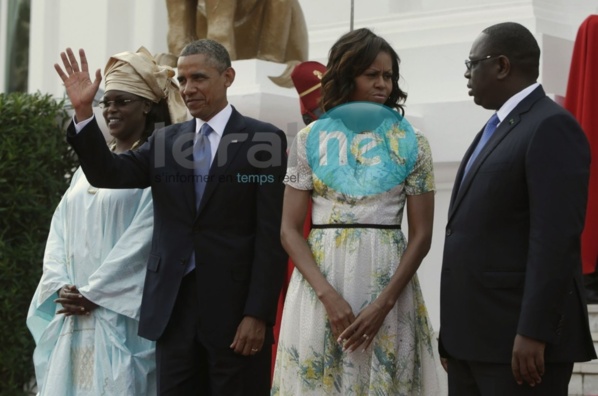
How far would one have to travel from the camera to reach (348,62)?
488 cm

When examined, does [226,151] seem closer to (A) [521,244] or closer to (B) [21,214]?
(A) [521,244]

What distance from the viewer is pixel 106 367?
5.42 metres

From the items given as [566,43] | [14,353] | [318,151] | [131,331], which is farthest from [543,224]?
[14,353]

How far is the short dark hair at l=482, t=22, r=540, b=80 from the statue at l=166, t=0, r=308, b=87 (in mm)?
3412

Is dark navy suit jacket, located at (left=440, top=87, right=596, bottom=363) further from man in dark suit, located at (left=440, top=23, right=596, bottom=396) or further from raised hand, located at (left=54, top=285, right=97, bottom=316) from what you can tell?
raised hand, located at (left=54, top=285, right=97, bottom=316)

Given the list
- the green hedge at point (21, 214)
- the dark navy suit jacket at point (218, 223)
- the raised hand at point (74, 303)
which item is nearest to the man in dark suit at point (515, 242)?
the dark navy suit jacket at point (218, 223)

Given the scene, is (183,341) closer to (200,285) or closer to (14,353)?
(200,285)

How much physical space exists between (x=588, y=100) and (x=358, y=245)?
2571mm

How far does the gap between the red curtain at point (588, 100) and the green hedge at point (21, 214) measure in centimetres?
308

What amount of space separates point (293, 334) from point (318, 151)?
0.66 meters

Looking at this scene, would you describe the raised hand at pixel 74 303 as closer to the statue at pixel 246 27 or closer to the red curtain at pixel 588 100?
the red curtain at pixel 588 100

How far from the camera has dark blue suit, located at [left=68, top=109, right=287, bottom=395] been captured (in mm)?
5047

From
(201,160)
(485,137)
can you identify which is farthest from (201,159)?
(485,137)

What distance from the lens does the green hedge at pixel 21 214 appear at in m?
7.76
